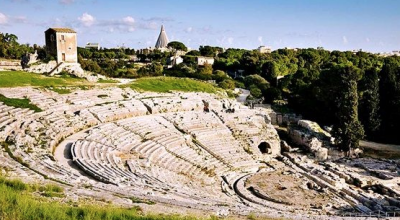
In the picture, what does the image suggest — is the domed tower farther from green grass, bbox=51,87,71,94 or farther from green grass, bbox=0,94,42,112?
green grass, bbox=0,94,42,112

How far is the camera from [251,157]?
2977 cm

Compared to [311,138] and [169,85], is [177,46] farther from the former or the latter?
[311,138]

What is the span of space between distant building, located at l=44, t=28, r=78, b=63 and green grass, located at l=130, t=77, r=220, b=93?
23.6ft

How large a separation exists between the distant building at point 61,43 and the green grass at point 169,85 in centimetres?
721

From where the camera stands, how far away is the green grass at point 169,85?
1542 inches

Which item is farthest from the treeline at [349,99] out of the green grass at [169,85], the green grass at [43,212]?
the green grass at [43,212]

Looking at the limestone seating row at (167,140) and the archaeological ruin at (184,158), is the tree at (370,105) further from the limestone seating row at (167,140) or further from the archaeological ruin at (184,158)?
the limestone seating row at (167,140)

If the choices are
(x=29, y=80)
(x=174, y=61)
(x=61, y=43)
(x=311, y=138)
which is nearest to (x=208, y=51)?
(x=174, y=61)

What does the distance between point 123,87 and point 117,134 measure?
10936 mm

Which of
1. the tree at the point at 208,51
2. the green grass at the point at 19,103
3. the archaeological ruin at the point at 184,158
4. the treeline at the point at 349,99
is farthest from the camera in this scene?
the tree at the point at 208,51

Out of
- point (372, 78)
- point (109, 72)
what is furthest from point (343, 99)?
point (109, 72)

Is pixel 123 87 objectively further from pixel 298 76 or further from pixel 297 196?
pixel 298 76

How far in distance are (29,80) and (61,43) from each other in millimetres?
8853

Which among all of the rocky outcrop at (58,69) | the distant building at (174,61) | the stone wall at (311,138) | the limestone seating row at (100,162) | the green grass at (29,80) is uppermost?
the distant building at (174,61)
